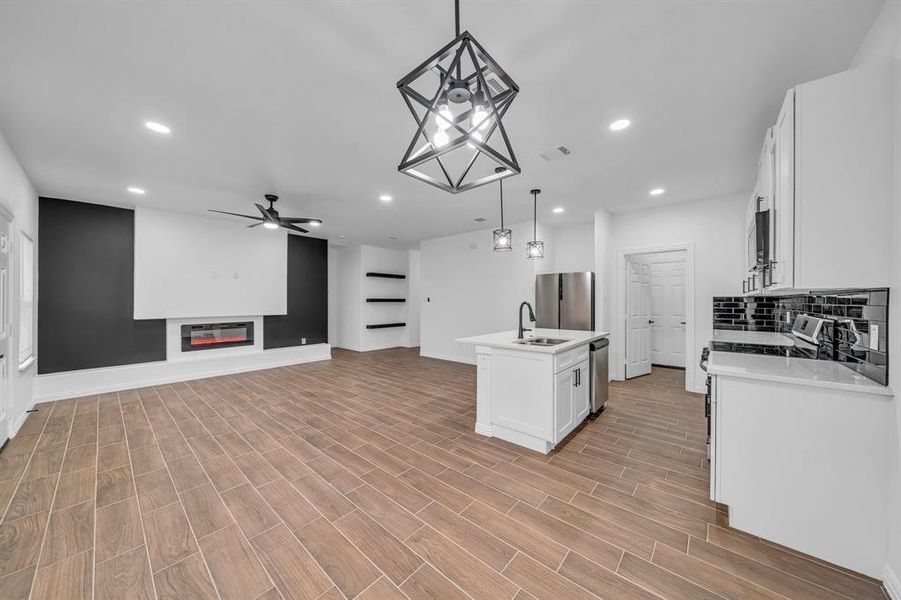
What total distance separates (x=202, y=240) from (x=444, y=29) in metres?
5.73

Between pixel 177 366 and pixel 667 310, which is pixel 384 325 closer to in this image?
pixel 177 366

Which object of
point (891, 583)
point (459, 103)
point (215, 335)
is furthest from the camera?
point (215, 335)

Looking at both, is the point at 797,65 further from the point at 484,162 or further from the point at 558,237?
the point at 558,237

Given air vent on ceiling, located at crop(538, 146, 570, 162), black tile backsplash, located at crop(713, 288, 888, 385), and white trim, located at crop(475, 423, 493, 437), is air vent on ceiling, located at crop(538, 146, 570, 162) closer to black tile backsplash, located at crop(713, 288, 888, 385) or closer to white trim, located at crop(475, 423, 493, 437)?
black tile backsplash, located at crop(713, 288, 888, 385)

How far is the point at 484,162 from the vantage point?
135 inches

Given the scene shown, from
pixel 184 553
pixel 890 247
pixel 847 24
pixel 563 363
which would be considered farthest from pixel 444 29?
pixel 184 553

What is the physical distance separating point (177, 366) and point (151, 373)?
0.33 metres

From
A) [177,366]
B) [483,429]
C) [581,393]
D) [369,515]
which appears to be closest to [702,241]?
[581,393]

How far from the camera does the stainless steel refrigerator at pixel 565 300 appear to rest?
527 centimetres

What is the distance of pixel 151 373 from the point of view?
523 centimetres

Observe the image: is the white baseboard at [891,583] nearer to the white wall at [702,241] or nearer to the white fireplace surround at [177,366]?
the white wall at [702,241]

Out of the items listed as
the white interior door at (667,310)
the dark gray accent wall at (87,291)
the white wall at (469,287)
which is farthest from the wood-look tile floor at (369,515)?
the white interior door at (667,310)

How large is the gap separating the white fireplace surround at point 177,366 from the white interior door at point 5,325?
1.66 m

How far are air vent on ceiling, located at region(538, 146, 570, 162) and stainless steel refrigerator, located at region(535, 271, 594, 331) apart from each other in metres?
2.50
